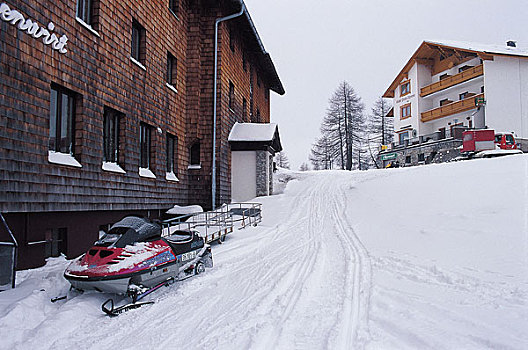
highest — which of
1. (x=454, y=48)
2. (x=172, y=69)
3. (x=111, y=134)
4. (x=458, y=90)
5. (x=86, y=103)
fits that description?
(x=454, y=48)

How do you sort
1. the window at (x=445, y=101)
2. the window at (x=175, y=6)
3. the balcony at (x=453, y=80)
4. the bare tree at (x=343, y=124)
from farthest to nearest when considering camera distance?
the bare tree at (x=343, y=124)
the window at (x=445, y=101)
the balcony at (x=453, y=80)
the window at (x=175, y=6)

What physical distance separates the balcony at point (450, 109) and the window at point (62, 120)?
33.5 metres

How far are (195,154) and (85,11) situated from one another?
7.69 m

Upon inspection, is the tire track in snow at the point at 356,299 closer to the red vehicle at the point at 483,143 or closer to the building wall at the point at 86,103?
the building wall at the point at 86,103

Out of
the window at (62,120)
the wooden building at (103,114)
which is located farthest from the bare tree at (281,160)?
the window at (62,120)

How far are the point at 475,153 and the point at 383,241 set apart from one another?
58.0 feet

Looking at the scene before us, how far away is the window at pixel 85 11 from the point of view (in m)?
9.53

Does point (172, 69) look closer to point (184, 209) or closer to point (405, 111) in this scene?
point (184, 209)

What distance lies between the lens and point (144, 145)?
1266cm

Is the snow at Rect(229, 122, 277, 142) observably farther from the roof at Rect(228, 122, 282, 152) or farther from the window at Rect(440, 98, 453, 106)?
the window at Rect(440, 98, 453, 106)

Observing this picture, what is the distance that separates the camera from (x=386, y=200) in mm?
15586

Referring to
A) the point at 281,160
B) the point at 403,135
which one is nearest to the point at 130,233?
the point at 403,135

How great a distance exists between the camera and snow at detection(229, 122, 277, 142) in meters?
18.7

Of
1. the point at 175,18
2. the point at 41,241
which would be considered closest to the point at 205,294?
the point at 41,241
